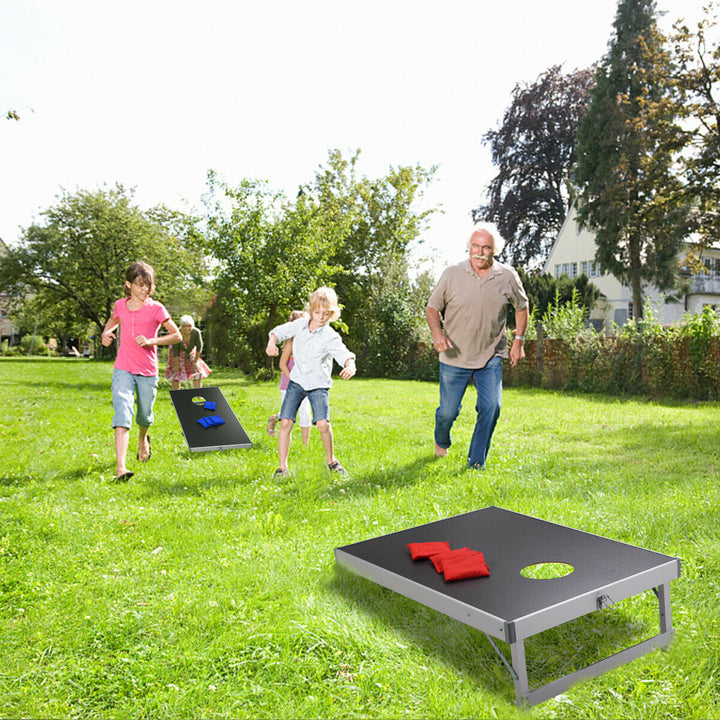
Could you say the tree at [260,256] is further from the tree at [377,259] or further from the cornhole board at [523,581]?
the cornhole board at [523,581]

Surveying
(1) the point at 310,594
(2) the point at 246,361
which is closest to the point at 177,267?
(2) the point at 246,361

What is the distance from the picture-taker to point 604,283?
3775 cm

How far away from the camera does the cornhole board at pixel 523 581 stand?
106 inches

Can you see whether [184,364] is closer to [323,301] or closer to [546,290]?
[323,301]

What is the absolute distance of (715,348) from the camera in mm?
13758

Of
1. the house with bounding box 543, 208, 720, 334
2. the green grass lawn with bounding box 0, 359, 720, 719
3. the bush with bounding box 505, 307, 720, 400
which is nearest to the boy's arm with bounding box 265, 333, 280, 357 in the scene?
the green grass lawn with bounding box 0, 359, 720, 719

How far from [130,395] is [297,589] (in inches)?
138

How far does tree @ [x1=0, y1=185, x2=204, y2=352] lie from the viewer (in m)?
40.1

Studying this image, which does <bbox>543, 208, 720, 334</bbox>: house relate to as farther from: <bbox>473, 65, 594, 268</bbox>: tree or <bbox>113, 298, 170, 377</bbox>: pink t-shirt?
<bbox>113, 298, 170, 377</bbox>: pink t-shirt

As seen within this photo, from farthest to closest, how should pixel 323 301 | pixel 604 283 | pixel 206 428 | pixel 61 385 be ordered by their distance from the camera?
1. pixel 604 283
2. pixel 61 385
3. pixel 206 428
4. pixel 323 301

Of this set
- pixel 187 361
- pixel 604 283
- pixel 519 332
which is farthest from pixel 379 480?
pixel 604 283

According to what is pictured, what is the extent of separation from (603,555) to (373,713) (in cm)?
149

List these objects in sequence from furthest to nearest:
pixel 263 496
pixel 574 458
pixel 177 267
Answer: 1. pixel 177 267
2. pixel 574 458
3. pixel 263 496

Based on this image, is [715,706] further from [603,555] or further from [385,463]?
[385,463]
